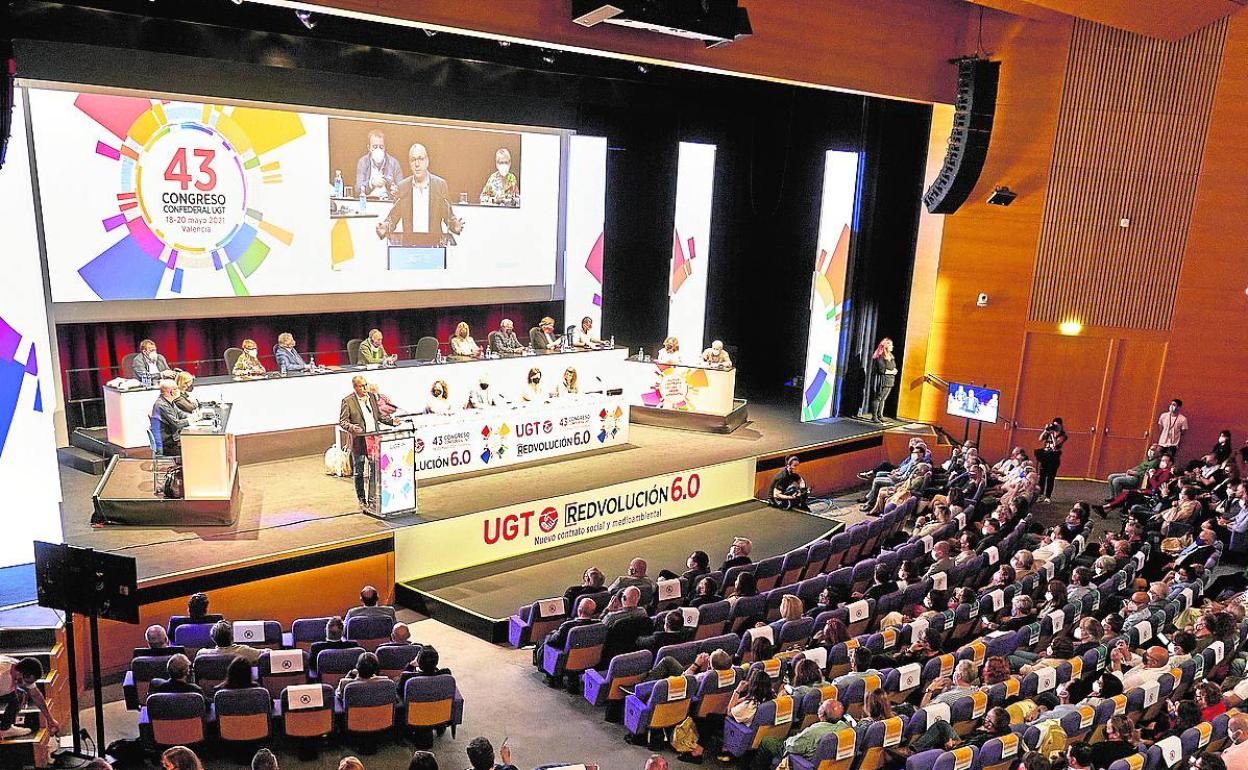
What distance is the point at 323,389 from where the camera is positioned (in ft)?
36.7

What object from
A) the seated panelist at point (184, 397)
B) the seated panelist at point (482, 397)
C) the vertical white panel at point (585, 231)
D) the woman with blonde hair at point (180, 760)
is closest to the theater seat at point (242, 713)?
the woman with blonde hair at point (180, 760)

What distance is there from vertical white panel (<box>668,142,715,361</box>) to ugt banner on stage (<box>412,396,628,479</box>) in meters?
3.33

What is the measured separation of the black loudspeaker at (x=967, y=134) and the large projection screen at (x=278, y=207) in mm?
5666

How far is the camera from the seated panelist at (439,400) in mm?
10797

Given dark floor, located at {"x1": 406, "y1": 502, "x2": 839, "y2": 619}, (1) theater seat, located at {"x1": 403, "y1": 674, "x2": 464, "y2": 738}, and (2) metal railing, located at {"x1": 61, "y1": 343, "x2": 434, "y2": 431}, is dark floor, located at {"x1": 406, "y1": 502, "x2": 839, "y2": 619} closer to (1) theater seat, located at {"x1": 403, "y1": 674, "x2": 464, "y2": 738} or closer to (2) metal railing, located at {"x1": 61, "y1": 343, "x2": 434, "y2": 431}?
(1) theater seat, located at {"x1": 403, "y1": 674, "x2": 464, "y2": 738}

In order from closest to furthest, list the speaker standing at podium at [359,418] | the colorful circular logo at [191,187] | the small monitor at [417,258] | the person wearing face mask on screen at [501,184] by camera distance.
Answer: the speaker standing at podium at [359,418], the colorful circular logo at [191,187], the small monitor at [417,258], the person wearing face mask on screen at [501,184]

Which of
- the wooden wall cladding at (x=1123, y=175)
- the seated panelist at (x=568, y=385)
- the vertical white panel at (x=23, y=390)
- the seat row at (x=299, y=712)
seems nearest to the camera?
the seat row at (x=299, y=712)

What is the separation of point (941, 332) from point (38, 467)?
39.0 ft

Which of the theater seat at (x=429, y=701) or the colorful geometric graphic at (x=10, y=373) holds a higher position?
the colorful geometric graphic at (x=10, y=373)

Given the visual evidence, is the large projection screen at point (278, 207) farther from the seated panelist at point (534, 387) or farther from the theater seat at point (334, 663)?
the theater seat at point (334, 663)

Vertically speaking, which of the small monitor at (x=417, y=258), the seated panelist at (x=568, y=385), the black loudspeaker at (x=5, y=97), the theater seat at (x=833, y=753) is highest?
the black loudspeaker at (x=5, y=97)

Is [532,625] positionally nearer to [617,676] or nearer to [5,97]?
[617,676]

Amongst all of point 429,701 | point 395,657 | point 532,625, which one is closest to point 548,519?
point 532,625

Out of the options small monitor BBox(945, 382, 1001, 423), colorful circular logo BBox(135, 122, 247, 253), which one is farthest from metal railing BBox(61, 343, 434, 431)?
small monitor BBox(945, 382, 1001, 423)
